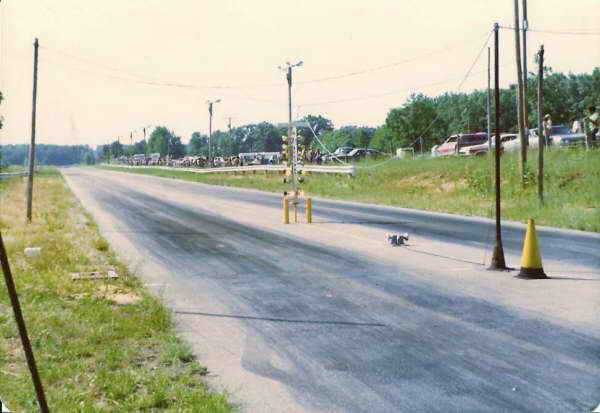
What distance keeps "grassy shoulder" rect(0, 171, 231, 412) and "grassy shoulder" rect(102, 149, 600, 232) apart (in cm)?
1434

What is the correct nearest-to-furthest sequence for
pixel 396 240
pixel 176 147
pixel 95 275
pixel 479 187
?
pixel 95 275 → pixel 396 240 → pixel 479 187 → pixel 176 147

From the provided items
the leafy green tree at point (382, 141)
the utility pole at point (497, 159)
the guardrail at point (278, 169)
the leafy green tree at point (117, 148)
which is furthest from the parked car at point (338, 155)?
the leafy green tree at point (117, 148)

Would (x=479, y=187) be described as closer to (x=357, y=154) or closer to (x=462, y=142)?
(x=462, y=142)

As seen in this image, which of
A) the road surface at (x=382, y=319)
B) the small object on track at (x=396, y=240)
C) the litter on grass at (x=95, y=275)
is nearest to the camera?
the road surface at (x=382, y=319)

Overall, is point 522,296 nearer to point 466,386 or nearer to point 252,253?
point 466,386

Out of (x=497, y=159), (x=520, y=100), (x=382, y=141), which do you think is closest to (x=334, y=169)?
(x=520, y=100)

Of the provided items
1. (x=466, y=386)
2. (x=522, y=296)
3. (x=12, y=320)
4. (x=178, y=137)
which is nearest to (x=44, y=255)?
(x=12, y=320)

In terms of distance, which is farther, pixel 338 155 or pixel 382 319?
pixel 338 155

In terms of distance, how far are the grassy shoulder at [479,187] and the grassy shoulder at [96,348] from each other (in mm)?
14341

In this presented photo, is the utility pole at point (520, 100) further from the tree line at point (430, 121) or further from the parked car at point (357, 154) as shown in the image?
the parked car at point (357, 154)

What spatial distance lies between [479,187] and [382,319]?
2518 cm

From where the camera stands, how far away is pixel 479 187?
107 feet

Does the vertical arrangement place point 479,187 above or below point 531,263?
above

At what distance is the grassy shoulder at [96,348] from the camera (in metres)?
5.84
